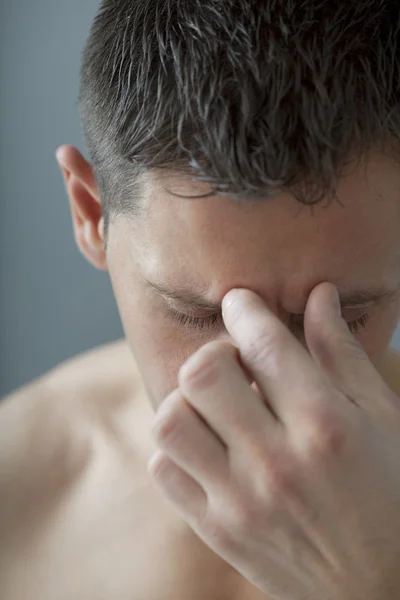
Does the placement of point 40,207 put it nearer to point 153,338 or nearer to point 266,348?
point 153,338

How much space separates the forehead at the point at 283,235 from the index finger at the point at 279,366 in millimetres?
45

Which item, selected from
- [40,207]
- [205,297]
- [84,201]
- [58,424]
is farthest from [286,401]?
[40,207]

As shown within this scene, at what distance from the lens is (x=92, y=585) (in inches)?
38.7

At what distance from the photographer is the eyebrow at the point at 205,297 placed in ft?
2.35

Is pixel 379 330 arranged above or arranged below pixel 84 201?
below

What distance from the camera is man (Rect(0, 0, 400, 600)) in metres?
0.64

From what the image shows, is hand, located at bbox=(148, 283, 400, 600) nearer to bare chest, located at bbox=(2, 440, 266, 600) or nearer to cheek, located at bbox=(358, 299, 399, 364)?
cheek, located at bbox=(358, 299, 399, 364)

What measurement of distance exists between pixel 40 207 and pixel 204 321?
914 millimetres

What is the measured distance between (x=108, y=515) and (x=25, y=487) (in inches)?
5.1

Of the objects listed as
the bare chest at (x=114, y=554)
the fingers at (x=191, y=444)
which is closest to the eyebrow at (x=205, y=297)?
the fingers at (x=191, y=444)

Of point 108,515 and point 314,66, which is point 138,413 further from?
point 314,66

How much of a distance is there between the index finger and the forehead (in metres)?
0.05

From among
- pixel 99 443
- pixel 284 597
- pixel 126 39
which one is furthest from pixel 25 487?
pixel 126 39

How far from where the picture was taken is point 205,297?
0.71m
